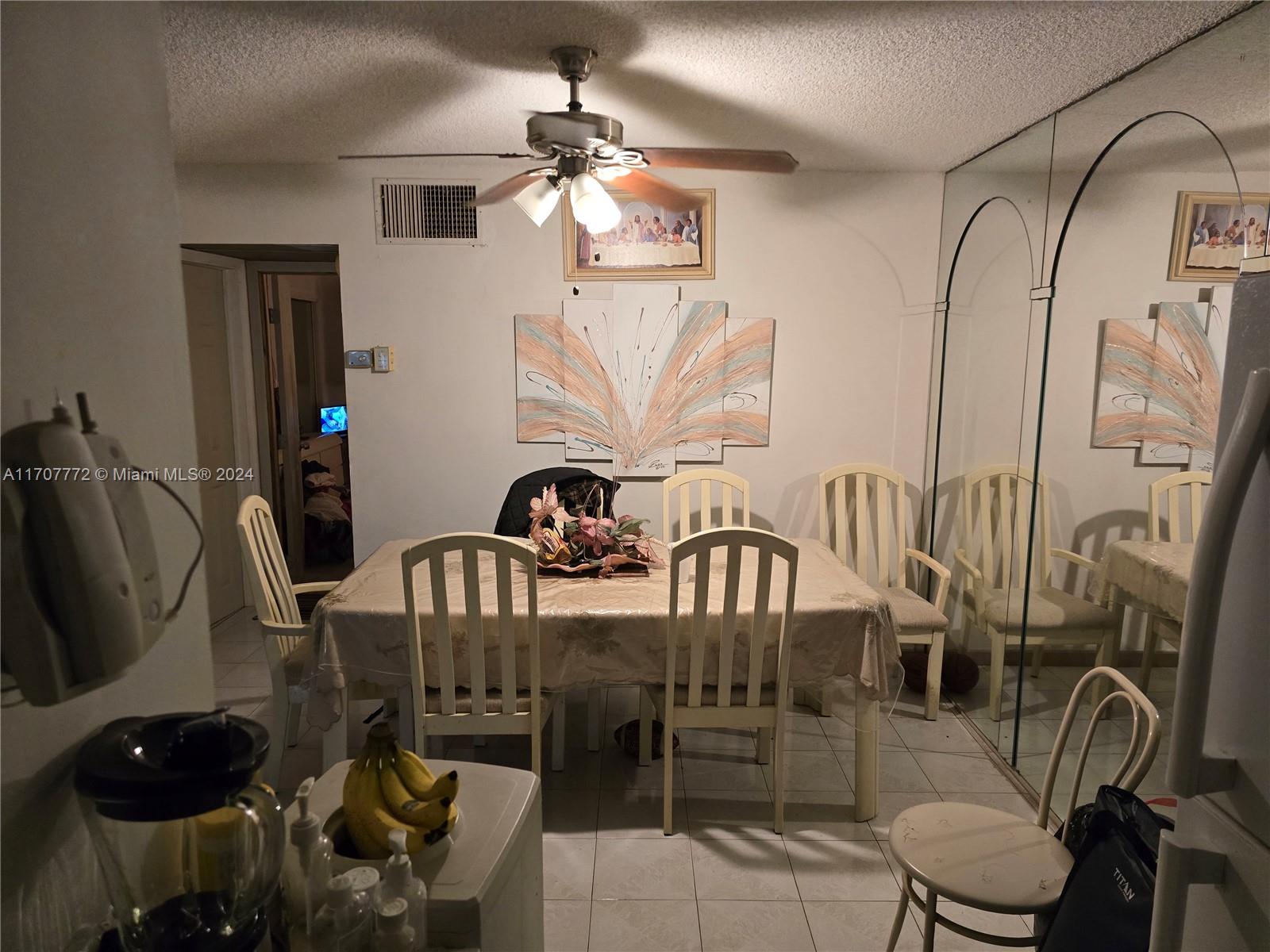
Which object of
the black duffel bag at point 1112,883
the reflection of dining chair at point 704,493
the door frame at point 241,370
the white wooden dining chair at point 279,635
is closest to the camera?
the black duffel bag at point 1112,883

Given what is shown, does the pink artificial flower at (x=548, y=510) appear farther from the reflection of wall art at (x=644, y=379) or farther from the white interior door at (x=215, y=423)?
the white interior door at (x=215, y=423)

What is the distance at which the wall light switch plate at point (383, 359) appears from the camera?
12.1 ft

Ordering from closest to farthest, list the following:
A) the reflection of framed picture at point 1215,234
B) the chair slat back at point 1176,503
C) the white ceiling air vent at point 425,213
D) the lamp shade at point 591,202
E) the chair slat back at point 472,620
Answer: the reflection of framed picture at point 1215,234 < the chair slat back at point 1176,503 < the chair slat back at point 472,620 < the lamp shade at point 591,202 < the white ceiling air vent at point 425,213

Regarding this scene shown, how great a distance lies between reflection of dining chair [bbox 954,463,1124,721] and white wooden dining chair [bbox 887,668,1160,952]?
0.69 metres

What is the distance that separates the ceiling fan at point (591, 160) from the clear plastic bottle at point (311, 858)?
1.87 m

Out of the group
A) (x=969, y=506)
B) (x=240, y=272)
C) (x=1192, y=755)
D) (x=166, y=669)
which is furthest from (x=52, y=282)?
(x=240, y=272)

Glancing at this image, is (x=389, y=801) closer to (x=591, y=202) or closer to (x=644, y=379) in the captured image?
(x=591, y=202)

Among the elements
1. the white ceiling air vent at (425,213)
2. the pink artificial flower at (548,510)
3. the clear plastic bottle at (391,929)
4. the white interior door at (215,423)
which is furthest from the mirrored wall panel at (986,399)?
the white interior door at (215,423)

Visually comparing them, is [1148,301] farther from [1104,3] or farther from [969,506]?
[969,506]

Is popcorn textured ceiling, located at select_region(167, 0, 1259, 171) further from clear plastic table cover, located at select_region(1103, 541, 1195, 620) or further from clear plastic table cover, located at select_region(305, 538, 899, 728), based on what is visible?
clear plastic table cover, located at select_region(305, 538, 899, 728)

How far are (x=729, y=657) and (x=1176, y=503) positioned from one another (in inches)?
48.0

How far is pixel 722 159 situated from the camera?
2.34 m

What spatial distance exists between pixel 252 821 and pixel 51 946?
6.8 inches

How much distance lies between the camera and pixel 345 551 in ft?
16.9
